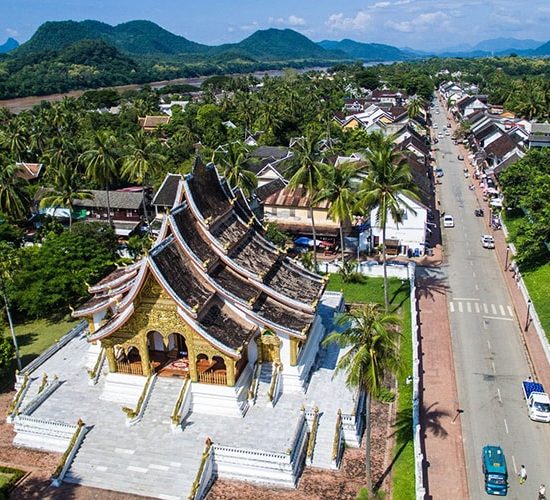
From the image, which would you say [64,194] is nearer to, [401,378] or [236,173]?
[236,173]

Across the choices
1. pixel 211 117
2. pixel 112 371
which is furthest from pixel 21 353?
pixel 211 117

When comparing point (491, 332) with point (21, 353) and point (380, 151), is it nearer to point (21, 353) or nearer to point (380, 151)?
point (380, 151)

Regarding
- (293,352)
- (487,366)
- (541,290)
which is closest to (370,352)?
(293,352)

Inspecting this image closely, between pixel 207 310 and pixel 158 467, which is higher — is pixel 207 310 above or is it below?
above

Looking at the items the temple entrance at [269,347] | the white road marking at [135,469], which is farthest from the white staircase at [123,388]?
the temple entrance at [269,347]

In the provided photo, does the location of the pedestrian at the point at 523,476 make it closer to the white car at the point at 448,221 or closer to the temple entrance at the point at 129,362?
the temple entrance at the point at 129,362
